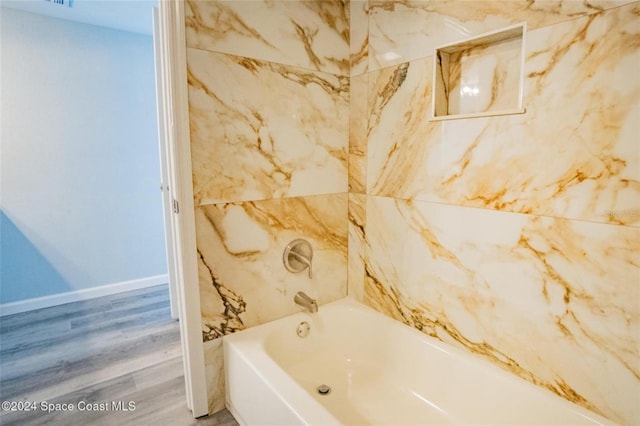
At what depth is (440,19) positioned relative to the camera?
1.46 m

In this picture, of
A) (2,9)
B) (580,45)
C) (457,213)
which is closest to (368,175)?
(457,213)

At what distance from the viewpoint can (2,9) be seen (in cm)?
249

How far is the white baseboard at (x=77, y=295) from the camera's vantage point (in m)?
2.73

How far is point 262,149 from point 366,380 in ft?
4.27

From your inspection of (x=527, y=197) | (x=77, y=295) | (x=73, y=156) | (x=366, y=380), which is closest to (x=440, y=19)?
(x=527, y=197)

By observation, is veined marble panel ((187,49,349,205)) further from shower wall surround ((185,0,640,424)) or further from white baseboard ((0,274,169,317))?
white baseboard ((0,274,169,317))

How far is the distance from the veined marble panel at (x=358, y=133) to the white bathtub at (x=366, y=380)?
0.74 meters

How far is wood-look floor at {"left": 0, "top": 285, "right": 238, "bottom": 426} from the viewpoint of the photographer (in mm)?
1647

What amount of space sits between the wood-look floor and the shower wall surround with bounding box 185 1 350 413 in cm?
38

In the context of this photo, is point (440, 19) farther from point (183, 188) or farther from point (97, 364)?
point (97, 364)


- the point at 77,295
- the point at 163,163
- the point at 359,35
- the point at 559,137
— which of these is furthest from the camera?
the point at 77,295

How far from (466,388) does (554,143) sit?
A: 105 cm

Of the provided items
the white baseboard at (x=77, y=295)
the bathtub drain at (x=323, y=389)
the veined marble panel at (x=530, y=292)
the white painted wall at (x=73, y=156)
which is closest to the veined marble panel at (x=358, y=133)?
the veined marble panel at (x=530, y=292)

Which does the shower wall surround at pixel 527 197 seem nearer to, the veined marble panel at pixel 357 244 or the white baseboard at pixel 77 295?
the veined marble panel at pixel 357 244
